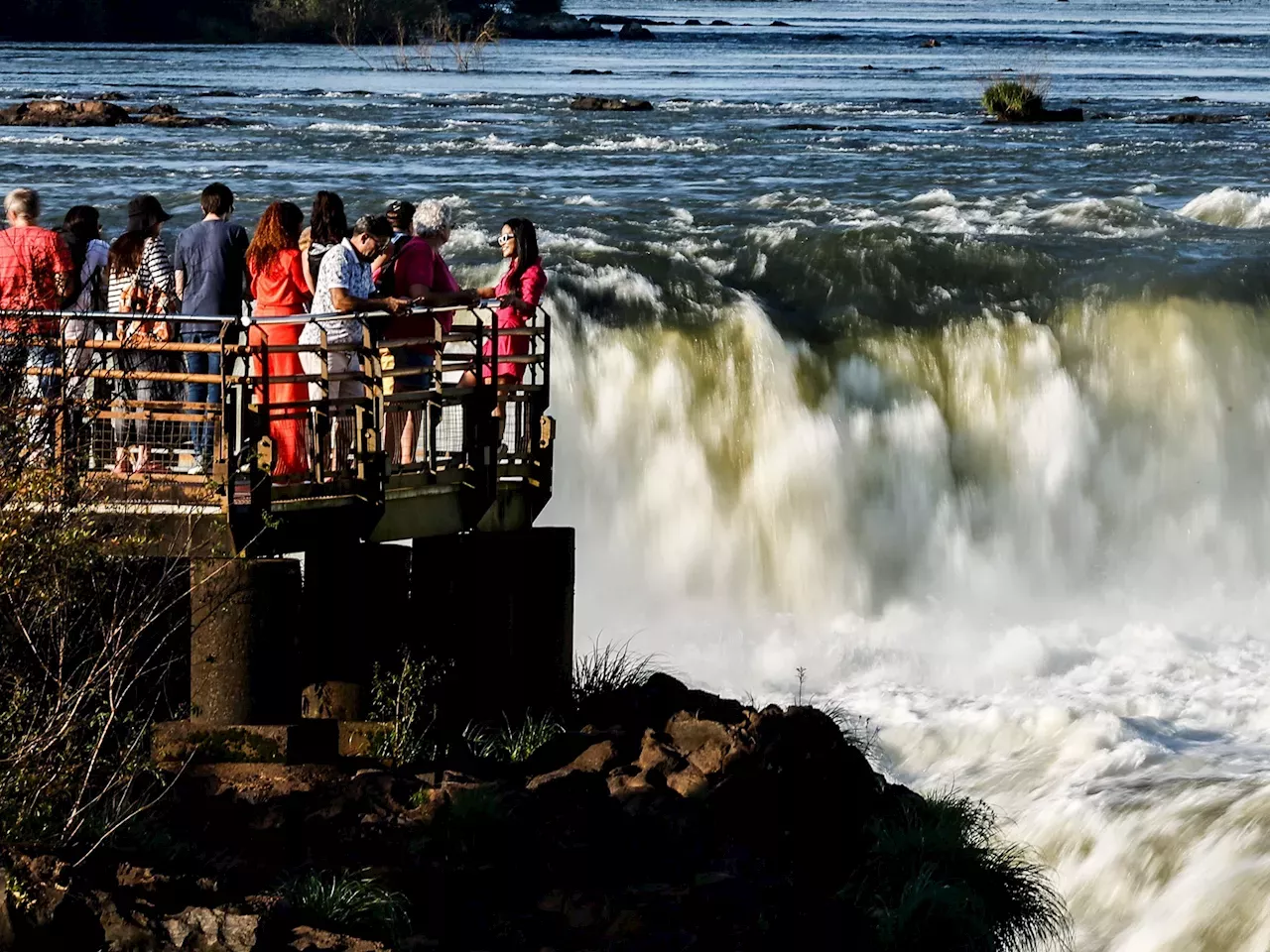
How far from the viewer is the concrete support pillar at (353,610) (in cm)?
1424

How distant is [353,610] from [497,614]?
3.70 feet

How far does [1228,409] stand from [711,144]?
2473cm

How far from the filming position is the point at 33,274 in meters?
13.1

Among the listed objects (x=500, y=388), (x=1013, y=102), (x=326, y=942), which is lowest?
(x=326, y=942)

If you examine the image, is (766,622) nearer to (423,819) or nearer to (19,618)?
(423,819)

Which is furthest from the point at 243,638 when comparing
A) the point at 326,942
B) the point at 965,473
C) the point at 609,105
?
the point at 609,105

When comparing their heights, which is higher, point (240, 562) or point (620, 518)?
point (240, 562)

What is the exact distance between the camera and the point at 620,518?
2209cm

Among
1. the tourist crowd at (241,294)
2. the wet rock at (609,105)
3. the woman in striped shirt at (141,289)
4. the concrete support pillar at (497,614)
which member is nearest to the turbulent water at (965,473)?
the concrete support pillar at (497,614)

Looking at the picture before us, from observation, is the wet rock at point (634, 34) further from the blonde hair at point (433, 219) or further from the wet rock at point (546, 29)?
the blonde hair at point (433, 219)

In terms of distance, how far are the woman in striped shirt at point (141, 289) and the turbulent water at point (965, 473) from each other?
21.5ft

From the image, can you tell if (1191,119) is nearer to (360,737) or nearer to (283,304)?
(360,737)

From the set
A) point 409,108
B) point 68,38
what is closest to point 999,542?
point 409,108

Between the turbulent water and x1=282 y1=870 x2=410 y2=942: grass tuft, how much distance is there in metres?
4.71
